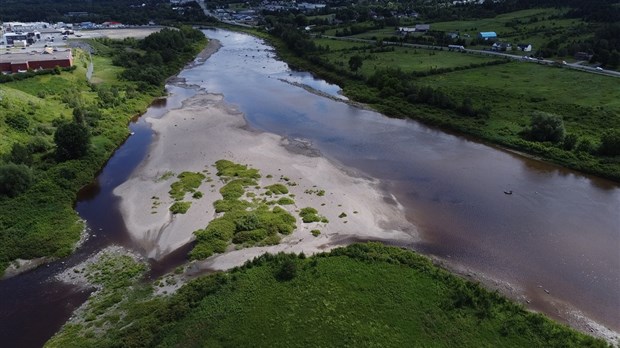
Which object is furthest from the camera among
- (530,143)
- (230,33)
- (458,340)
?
(230,33)

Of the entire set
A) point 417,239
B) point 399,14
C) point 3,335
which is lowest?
point 3,335

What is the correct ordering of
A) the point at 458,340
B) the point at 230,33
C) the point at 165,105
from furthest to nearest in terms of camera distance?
the point at 230,33 < the point at 165,105 < the point at 458,340

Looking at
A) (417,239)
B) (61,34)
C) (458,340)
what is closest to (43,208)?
(417,239)

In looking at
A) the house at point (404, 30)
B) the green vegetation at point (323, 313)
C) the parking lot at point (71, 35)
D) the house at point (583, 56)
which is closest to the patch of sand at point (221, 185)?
the green vegetation at point (323, 313)

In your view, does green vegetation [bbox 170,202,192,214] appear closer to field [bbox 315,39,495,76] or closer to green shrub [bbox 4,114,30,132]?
green shrub [bbox 4,114,30,132]

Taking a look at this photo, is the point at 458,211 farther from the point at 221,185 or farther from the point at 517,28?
the point at 517,28

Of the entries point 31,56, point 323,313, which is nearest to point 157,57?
point 31,56

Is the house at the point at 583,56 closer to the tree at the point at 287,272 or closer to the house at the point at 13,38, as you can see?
the tree at the point at 287,272

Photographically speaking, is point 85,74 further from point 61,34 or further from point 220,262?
point 220,262
